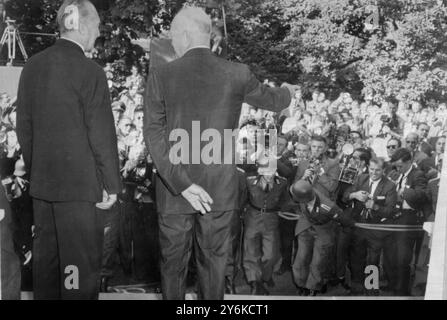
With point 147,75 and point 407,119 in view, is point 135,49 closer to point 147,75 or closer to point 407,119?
point 147,75

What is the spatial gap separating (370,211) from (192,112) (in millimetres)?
1195

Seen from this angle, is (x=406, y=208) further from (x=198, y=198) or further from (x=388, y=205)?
(x=198, y=198)

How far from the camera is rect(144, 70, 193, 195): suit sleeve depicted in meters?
3.40

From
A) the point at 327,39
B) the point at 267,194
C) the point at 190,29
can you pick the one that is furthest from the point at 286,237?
the point at 190,29

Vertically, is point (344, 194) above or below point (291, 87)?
below

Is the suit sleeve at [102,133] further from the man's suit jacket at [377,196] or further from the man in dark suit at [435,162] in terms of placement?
the man in dark suit at [435,162]

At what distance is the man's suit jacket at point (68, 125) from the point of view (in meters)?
3.40

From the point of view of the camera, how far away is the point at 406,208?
3746mm

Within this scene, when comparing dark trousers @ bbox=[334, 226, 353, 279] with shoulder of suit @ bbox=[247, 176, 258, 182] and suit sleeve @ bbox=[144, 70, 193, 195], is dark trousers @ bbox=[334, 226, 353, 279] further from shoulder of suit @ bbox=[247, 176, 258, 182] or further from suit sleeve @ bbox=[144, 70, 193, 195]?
suit sleeve @ bbox=[144, 70, 193, 195]

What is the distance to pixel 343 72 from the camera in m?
3.69

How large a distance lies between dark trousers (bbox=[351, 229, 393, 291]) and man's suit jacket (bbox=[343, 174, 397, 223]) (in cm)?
9

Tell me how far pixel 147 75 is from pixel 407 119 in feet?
4.90

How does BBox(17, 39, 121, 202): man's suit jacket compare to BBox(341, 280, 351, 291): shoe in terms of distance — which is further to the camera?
BBox(341, 280, 351, 291): shoe

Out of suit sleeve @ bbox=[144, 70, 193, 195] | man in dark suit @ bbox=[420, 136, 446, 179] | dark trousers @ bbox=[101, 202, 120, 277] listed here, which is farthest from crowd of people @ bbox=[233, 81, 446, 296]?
dark trousers @ bbox=[101, 202, 120, 277]
